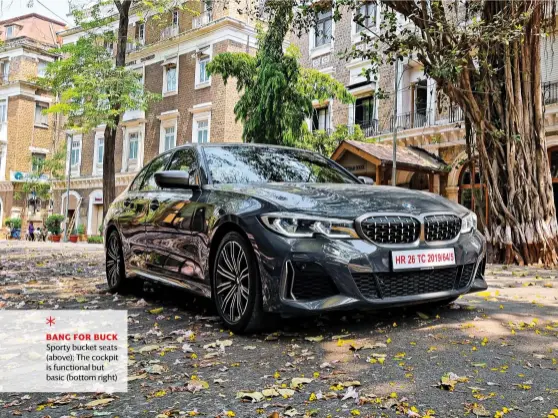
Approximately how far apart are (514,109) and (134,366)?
9.04 meters

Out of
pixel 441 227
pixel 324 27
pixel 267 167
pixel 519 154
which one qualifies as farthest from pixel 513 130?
pixel 324 27

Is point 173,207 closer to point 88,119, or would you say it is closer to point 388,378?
point 388,378

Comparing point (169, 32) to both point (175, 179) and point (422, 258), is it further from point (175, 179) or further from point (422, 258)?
point (422, 258)

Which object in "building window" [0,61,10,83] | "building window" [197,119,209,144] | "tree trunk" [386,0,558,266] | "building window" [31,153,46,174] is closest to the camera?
"tree trunk" [386,0,558,266]

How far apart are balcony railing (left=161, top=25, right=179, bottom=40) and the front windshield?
28.0 meters

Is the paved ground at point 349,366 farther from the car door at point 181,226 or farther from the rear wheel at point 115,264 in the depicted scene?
the rear wheel at point 115,264

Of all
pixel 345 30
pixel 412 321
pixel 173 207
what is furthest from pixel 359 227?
pixel 345 30

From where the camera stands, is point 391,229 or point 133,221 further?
point 133,221

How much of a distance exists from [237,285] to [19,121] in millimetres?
43582

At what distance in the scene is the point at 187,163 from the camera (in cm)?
510

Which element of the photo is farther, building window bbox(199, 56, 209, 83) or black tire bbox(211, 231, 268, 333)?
building window bbox(199, 56, 209, 83)

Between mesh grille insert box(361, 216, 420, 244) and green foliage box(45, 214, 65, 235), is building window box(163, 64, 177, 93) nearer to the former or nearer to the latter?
green foliage box(45, 214, 65, 235)

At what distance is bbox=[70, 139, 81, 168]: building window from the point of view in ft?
123

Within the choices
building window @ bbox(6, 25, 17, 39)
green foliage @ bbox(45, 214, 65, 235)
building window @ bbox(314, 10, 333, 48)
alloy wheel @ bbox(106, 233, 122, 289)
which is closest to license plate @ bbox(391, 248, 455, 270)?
alloy wheel @ bbox(106, 233, 122, 289)
